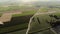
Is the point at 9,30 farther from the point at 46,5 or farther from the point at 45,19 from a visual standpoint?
the point at 46,5

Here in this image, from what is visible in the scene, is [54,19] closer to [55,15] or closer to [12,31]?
[55,15]

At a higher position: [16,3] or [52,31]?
[16,3]

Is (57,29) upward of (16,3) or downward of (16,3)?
downward

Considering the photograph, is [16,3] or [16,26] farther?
[16,3]

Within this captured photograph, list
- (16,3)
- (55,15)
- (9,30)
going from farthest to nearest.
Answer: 1. (16,3)
2. (55,15)
3. (9,30)

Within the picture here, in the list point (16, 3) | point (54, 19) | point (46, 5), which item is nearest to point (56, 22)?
point (54, 19)

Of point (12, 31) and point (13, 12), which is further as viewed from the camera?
point (13, 12)

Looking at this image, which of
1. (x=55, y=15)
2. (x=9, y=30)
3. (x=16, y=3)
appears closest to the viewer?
(x=9, y=30)

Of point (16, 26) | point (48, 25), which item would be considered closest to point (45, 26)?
point (48, 25)
